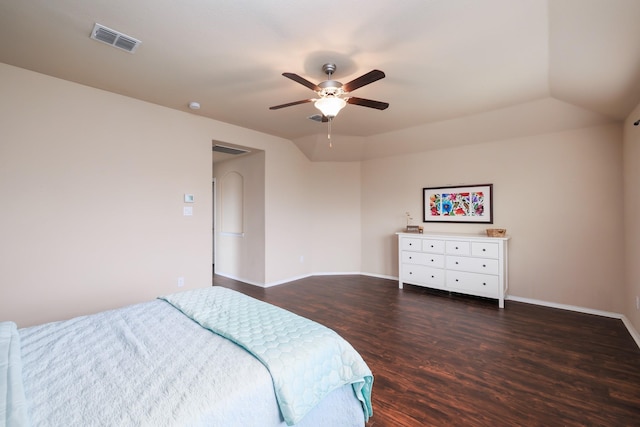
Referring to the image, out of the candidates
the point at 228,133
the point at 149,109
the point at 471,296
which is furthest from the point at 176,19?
the point at 471,296

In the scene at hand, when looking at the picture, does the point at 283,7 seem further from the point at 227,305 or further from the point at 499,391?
the point at 499,391

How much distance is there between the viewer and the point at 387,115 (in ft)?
12.2

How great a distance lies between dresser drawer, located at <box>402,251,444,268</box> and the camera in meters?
4.16

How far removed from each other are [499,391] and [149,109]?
432cm

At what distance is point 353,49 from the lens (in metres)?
2.21

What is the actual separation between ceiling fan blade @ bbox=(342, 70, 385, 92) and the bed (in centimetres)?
168

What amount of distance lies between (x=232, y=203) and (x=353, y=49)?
12.7 feet

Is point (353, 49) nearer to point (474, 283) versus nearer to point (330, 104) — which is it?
point (330, 104)

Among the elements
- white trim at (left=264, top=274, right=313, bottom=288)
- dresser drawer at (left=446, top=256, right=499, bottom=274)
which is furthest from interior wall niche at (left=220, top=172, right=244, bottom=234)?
dresser drawer at (left=446, top=256, right=499, bottom=274)

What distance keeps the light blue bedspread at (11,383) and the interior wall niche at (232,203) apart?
12.4 feet

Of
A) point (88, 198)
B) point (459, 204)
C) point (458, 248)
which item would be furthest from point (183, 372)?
point (459, 204)

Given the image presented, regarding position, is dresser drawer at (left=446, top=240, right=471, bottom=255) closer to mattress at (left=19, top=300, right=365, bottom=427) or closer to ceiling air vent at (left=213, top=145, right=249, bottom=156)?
mattress at (left=19, top=300, right=365, bottom=427)

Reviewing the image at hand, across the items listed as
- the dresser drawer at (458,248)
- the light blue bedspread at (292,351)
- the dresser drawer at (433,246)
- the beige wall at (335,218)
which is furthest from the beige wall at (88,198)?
the dresser drawer at (458,248)

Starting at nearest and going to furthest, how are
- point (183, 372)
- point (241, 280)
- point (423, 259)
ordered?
point (183, 372)
point (423, 259)
point (241, 280)
